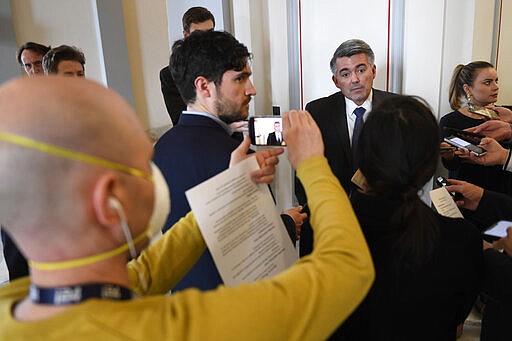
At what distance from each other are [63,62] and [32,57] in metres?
0.38

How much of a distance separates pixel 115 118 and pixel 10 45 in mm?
2475

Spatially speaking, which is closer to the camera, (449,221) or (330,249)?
(330,249)

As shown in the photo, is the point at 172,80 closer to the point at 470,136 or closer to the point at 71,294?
the point at 470,136

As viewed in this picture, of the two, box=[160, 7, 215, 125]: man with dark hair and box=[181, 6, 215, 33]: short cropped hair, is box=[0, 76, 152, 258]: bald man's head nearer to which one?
box=[160, 7, 215, 125]: man with dark hair

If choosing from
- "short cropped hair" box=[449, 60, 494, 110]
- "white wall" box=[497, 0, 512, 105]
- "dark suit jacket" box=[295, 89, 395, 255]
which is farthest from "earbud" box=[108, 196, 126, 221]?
"white wall" box=[497, 0, 512, 105]

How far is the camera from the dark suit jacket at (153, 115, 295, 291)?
1173 millimetres

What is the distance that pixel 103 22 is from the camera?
8.77 ft

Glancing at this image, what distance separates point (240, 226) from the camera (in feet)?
3.05

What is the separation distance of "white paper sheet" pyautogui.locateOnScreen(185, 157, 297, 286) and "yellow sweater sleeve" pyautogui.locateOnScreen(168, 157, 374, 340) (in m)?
0.24

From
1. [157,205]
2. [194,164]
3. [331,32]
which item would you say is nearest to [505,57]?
[331,32]

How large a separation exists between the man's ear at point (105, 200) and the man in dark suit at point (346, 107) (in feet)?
6.19

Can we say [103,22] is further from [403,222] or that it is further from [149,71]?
[403,222]

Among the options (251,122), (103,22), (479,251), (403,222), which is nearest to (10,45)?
(103,22)

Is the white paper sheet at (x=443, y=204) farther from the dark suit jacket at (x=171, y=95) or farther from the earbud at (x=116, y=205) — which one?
the dark suit jacket at (x=171, y=95)
